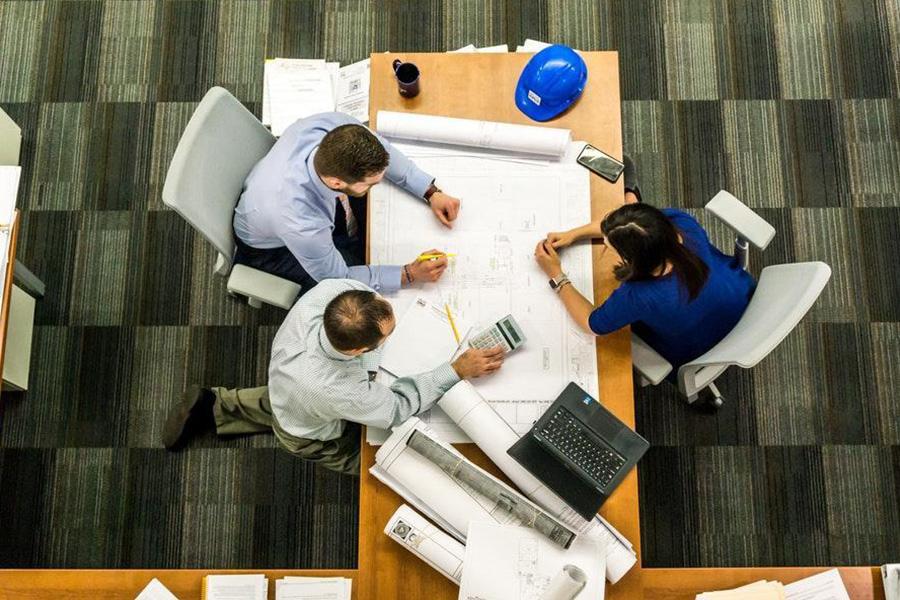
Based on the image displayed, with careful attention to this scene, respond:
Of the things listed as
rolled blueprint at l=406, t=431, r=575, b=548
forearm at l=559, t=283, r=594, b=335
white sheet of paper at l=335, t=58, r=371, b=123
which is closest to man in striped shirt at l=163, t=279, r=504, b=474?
rolled blueprint at l=406, t=431, r=575, b=548

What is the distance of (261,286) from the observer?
5.95ft

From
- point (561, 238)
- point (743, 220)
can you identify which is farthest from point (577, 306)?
point (743, 220)

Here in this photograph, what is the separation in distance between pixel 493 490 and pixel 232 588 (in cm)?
65

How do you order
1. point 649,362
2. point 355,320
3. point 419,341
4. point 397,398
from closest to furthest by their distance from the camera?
point 355,320, point 397,398, point 419,341, point 649,362

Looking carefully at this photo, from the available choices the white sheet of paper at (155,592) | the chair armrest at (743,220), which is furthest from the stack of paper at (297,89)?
the white sheet of paper at (155,592)

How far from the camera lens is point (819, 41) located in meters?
2.82

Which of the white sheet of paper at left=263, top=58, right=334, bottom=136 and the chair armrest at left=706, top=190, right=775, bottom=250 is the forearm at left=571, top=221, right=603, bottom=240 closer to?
the chair armrest at left=706, top=190, right=775, bottom=250

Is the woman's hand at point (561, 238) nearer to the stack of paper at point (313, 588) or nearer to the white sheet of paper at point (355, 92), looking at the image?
the white sheet of paper at point (355, 92)


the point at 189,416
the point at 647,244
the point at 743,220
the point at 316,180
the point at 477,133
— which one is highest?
the point at 477,133

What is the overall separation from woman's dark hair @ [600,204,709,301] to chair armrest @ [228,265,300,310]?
819 mm

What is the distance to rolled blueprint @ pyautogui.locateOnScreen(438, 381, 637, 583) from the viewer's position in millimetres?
1527

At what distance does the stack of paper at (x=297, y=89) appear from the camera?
2.55 m

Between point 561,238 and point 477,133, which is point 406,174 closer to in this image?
point 477,133

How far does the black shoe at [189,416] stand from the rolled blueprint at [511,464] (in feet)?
3.57
